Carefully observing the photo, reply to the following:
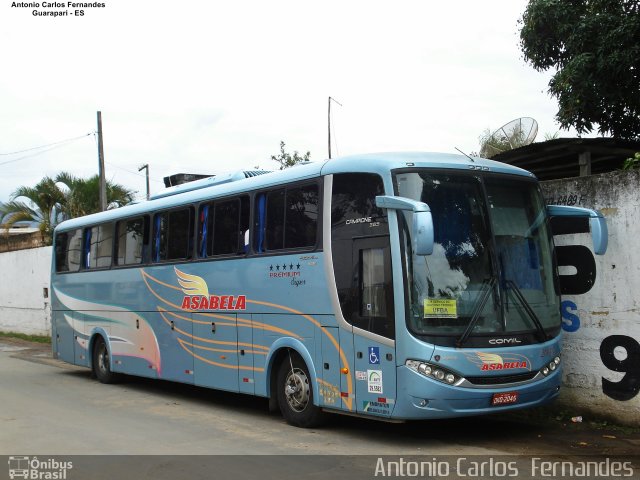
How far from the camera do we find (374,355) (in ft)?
26.5

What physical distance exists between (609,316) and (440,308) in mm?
2691

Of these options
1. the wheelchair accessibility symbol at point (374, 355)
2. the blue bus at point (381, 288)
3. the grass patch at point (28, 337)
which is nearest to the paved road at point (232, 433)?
the blue bus at point (381, 288)

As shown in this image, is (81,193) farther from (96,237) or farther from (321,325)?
(321,325)

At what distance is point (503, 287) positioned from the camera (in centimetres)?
796

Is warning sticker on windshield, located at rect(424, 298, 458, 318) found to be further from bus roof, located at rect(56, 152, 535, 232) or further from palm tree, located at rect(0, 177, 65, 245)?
palm tree, located at rect(0, 177, 65, 245)

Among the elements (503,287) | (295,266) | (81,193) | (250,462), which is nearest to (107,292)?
(295,266)

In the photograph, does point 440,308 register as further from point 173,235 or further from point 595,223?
point 173,235

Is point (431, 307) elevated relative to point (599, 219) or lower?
lower

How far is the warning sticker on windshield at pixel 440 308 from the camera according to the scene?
25.1ft

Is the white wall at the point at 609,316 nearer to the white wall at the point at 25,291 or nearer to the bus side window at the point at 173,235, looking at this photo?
the bus side window at the point at 173,235

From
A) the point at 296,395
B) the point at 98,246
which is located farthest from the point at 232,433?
the point at 98,246

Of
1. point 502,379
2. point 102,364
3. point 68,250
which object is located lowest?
point 102,364

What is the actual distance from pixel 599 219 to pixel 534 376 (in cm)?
194

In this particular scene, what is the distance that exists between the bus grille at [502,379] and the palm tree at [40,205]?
72.6 feet
